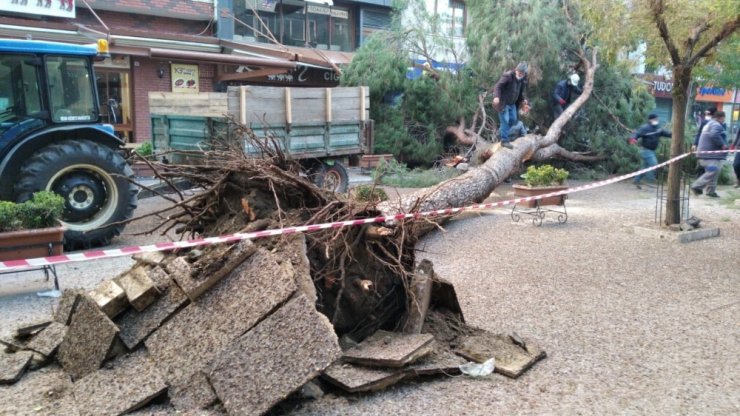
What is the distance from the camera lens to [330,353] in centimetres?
381

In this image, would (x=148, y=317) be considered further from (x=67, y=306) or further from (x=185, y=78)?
(x=185, y=78)

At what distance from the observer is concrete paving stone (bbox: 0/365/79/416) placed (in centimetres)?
379

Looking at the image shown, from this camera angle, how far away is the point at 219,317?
13.6 feet

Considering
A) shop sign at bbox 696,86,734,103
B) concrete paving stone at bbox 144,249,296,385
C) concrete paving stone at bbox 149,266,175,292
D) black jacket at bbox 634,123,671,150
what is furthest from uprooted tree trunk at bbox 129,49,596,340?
shop sign at bbox 696,86,734,103

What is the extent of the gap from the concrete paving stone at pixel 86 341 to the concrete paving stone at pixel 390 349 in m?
1.54

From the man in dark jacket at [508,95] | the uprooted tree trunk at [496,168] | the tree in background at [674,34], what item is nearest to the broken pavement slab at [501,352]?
the uprooted tree trunk at [496,168]

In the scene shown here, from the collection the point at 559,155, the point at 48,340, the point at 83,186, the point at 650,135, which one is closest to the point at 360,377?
the point at 48,340

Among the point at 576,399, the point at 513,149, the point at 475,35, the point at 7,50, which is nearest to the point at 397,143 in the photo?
the point at 475,35

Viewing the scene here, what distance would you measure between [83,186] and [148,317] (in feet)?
16.2

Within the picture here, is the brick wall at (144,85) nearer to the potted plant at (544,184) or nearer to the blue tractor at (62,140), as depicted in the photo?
the blue tractor at (62,140)

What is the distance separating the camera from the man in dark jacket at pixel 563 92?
600 inches

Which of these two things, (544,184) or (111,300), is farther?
(544,184)

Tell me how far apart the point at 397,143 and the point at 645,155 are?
5.81 metres

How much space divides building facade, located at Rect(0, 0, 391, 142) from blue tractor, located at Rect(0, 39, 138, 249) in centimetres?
539
